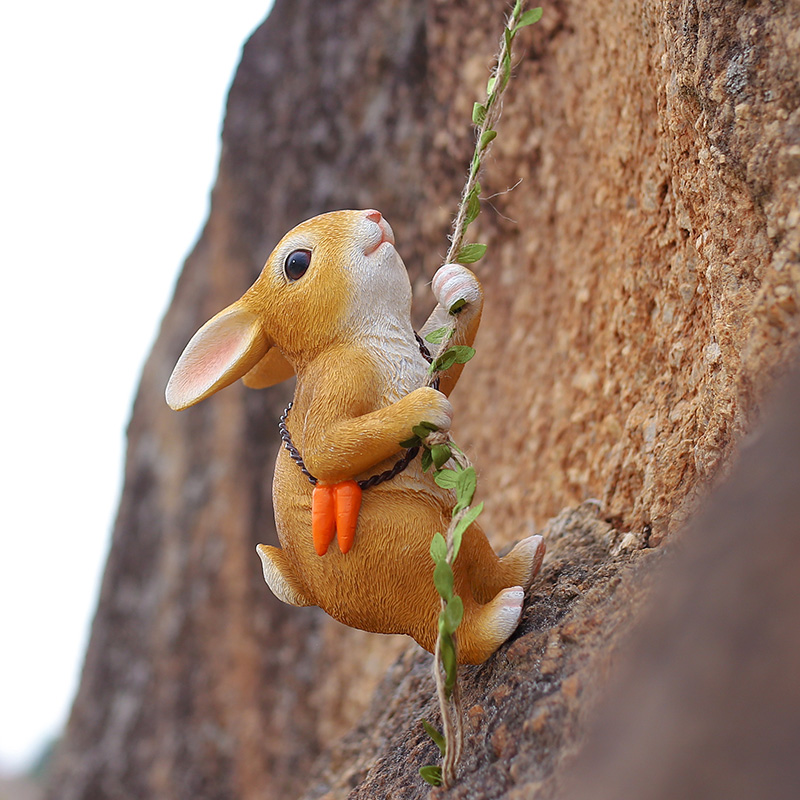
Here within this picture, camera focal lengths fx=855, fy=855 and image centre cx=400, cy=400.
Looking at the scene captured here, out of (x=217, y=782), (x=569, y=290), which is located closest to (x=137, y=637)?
(x=217, y=782)

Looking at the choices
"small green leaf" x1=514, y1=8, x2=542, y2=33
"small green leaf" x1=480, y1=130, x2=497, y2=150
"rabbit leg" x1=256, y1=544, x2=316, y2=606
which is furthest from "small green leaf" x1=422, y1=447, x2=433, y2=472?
"small green leaf" x1=514, y1=8, x2=542, y2=33

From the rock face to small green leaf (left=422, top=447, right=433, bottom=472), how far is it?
20 cm

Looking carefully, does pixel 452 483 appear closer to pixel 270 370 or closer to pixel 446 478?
pixel 446 478

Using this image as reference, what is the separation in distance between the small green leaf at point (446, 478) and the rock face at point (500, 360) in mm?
184

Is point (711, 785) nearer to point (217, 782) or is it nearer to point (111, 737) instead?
point (217, 782)

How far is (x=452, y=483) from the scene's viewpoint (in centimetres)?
81

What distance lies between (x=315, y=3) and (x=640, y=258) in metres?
1.51

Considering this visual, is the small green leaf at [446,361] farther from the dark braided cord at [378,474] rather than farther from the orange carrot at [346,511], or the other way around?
the orange carrot at [346,511]

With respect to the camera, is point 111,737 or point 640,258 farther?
point 111,737

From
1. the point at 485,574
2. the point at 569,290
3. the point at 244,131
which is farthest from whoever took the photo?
the point at 244,131

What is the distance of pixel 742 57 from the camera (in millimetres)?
794

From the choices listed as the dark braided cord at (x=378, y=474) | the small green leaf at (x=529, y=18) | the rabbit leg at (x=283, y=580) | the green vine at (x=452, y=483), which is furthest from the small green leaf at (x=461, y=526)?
the small green leaf at (x=529, y=18)

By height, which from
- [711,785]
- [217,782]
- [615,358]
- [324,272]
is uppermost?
Answer: [324,272]

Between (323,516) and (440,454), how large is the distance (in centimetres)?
14
